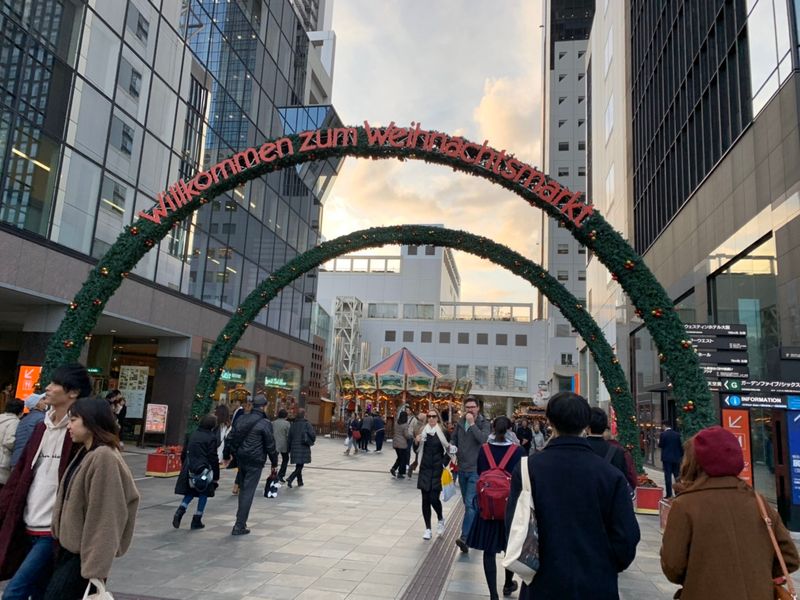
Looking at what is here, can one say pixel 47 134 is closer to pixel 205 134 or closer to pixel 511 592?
pixel 205 134

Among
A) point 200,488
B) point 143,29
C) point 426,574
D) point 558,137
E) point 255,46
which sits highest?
point 558,137

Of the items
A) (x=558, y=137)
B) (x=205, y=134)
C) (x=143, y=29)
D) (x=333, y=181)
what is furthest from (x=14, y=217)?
(x=558, y=137)

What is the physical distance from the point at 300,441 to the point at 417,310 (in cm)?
6001

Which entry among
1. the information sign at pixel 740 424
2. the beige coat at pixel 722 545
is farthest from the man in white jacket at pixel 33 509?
the information sign at pixel 740 424

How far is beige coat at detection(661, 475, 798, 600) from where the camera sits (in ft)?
9.40

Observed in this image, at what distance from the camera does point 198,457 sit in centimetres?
838

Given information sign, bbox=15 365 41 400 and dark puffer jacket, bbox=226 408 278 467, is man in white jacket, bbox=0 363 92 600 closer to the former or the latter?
dark puffer jacket, bbox=226 408 278 467

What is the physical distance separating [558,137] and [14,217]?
61.2m

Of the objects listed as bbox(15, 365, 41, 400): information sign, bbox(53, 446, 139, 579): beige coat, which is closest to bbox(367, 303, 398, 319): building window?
bbox(15, 365, 41, 400): information sign

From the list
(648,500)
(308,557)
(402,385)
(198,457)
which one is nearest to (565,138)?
(402,385)

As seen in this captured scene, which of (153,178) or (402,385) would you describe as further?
(402,385)

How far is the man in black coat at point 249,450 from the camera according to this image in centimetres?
820

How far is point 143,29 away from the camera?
1931 centimetres

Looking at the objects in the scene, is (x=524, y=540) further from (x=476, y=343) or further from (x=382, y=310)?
(x=382, y=310)
